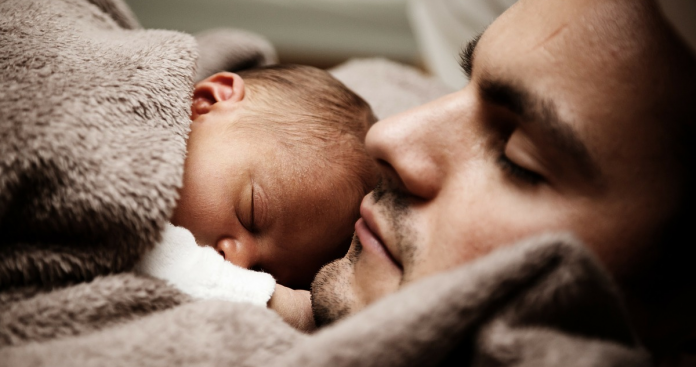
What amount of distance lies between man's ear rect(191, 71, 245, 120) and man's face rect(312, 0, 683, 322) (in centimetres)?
39

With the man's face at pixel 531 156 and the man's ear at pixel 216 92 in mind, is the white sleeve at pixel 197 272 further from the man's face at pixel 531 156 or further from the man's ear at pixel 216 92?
the man's ear at pixel 216 92

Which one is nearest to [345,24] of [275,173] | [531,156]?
[275,173]

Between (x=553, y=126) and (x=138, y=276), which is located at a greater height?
(x=553, y=126)

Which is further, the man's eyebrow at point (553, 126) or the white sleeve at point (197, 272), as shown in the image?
the white sleeve at point (197, 272)

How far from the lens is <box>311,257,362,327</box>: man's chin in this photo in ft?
2.42

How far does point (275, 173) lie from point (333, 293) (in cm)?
26

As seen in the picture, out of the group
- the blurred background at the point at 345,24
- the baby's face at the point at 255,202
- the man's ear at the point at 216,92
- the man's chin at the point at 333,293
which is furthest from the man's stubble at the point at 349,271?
the blurred background at the point at 345,24

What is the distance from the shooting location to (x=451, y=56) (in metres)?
1.82

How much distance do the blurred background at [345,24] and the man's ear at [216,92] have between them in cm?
95

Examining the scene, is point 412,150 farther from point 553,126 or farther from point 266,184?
point 266,184

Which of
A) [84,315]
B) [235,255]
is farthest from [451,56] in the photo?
[84,315]

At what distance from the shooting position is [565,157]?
551 millimetres

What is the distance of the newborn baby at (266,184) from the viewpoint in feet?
2.52

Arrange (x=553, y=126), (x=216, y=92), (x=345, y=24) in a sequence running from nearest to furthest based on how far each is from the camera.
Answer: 1. (x=553, y=126)
2. (x=216, y=92)
3. (x=345, y=24)
